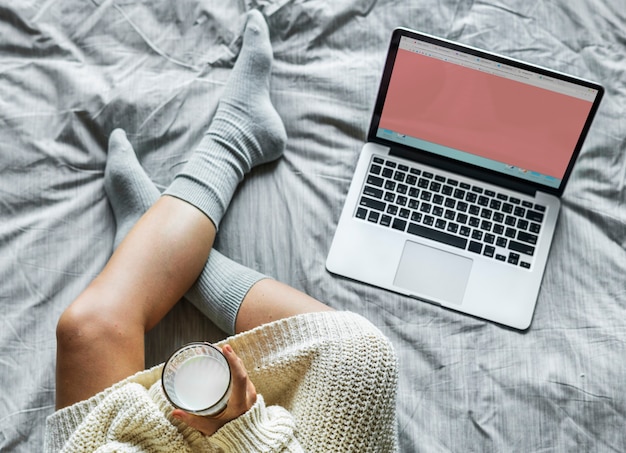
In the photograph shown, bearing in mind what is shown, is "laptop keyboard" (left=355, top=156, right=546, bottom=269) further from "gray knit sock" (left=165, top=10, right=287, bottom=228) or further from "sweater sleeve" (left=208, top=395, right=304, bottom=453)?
"sweater sleeve" (left=208, top=395, right=304, bottom=453)

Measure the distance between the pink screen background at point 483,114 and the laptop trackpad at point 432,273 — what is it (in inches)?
6.3

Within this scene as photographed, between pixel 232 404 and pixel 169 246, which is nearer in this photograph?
pixel 232 404

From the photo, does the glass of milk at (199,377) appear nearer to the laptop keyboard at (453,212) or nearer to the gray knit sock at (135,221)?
the gray knit sock at (135,221)

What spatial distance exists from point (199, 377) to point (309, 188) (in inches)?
15.2

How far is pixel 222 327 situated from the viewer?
38.4 inches

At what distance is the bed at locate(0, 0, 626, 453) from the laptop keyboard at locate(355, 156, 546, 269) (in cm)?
5

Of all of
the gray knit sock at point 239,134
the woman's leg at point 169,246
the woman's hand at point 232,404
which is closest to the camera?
the woman's hand at point 232,404

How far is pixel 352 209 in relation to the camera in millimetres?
1028

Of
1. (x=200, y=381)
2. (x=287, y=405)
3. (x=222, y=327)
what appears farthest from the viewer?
(x=222, y=327)

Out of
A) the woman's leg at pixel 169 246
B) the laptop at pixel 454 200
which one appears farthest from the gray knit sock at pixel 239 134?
the laptop at pixel 454 200

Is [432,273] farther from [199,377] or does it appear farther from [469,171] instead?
[199,377]

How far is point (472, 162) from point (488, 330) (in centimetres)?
25

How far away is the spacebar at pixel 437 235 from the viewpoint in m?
1.01

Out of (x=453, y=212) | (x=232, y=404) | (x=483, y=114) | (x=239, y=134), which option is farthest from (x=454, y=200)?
(x=232, y=404)
